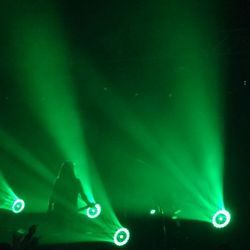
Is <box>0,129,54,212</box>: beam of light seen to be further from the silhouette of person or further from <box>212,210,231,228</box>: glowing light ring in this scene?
<box>212,210,231,228</box>: glowing light ring

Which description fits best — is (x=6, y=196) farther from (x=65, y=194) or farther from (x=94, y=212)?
(x=65, y=194)

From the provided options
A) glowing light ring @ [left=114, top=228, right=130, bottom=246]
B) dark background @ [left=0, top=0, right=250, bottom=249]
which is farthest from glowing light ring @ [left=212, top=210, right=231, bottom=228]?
glowing light ring @ [left=114, top=228, right=130, bottom=246]

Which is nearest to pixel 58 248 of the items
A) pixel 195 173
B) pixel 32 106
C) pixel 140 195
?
pixel 140 195

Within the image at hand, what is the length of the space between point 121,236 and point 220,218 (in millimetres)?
1998

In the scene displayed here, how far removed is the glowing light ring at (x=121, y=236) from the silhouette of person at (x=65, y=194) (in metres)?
0.99

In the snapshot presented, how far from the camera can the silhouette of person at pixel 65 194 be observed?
313 inches

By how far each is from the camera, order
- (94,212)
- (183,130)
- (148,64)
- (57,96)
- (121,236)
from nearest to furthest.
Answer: (121,236)
(94,212)
(148,64)
(183,130)
(57,96)

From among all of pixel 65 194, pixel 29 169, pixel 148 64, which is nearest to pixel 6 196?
pixel 29 169

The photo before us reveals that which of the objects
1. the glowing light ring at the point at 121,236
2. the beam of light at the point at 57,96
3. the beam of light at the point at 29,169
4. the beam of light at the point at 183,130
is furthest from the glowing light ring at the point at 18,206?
the glowing light ring at the point at 121,236

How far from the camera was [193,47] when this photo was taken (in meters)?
9.02

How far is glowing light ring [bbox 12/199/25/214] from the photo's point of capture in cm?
1019

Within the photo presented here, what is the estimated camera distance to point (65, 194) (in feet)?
26.7

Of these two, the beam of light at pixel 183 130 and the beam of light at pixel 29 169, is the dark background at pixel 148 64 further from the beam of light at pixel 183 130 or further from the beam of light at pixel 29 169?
the beam of light at pixel 29 169

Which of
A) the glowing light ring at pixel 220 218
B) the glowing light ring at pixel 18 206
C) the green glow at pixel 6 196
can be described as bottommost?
the glowing light ring at pixel 220 218
